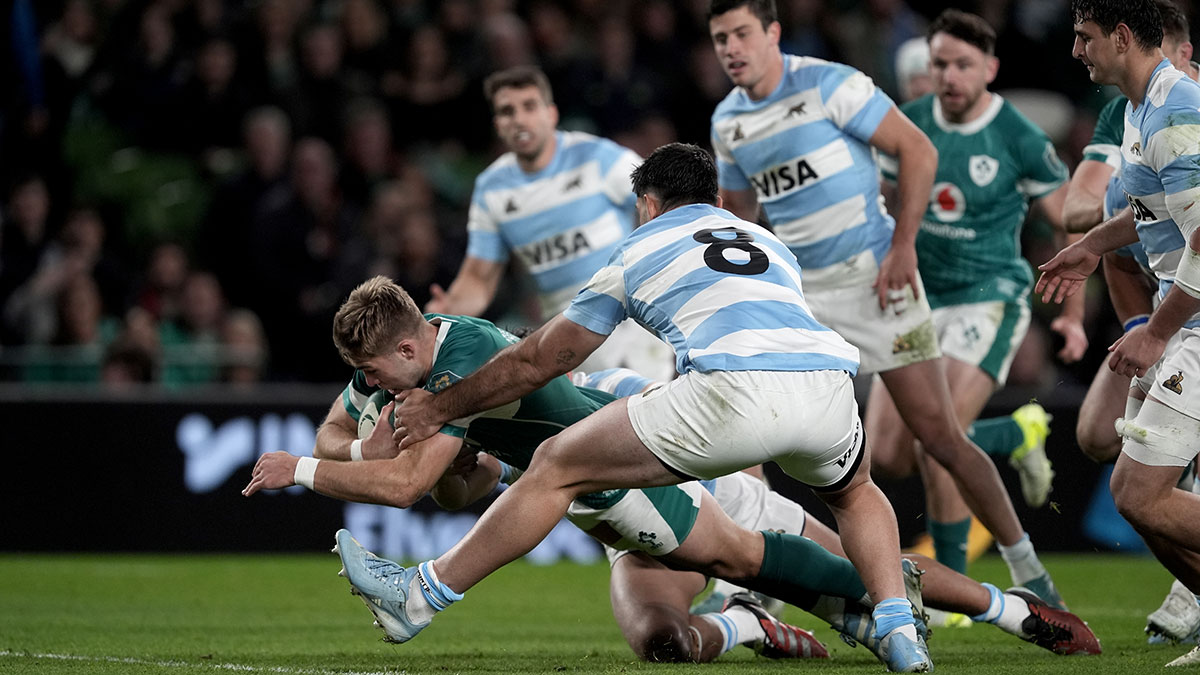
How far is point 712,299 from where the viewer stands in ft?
16.4

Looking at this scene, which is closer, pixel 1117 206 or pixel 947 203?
pixel 1117 206

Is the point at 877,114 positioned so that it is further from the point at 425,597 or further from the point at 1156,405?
the point at 425,597

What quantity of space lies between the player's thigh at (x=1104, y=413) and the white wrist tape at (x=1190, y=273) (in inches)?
54.2

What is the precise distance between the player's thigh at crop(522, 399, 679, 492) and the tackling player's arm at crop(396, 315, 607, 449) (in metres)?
0.21

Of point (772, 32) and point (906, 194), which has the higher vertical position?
point (772, 32)

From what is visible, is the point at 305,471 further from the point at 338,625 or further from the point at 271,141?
the point at 271,141

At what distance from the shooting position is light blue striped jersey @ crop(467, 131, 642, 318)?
8.63m

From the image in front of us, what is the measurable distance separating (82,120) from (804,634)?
10104mm

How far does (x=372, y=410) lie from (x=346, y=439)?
0.16 m

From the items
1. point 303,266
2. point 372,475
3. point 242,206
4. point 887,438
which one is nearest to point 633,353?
point 887,438

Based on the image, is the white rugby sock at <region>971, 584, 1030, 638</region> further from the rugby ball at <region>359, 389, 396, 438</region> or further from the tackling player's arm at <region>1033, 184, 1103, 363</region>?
the rugby ball at <region>359, 389, 396, 438</region>

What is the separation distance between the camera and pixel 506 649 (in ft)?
21.1

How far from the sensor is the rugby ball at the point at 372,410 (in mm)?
5699

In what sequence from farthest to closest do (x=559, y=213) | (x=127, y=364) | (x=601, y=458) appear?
(x=127, y=364) → (x=559, y=213) → (x=601, y=458)
